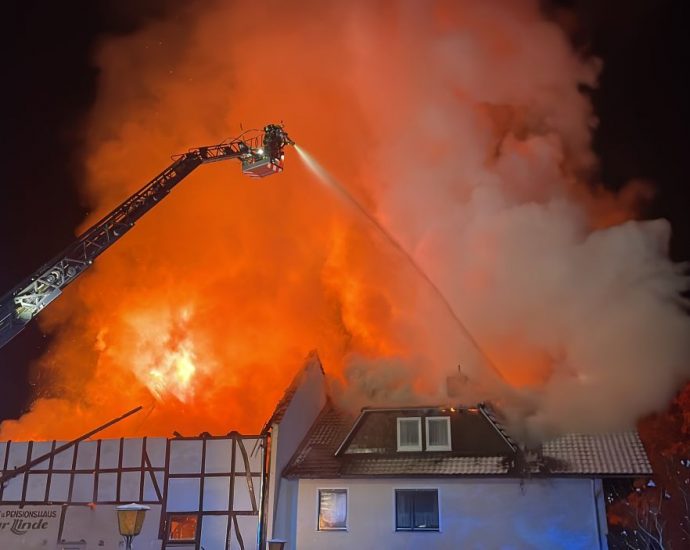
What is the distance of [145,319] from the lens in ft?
100

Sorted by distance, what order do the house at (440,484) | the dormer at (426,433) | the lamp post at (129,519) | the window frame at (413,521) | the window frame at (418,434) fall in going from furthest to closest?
the window frame at (418,434) < the dormer at (426,433) < the window frame at (413,521) < the house at (440,484) < the lamp post at (129,519)

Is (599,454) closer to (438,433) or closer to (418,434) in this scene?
(438,433)

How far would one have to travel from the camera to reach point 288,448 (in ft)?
68.5

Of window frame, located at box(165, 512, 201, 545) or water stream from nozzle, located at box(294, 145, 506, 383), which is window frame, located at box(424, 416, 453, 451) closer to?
water stream from nozzle, located at box(294, 145, 506, 383)

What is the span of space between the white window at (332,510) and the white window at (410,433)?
238 centimetres

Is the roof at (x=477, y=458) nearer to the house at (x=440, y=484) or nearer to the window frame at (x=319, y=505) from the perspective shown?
the house at (x=440, y=484)

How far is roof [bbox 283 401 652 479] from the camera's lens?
1841 centimetres

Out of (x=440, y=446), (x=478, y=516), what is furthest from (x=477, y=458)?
(x=478, y=516)

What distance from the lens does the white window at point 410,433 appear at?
2044 cm

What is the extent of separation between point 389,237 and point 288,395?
8.22m

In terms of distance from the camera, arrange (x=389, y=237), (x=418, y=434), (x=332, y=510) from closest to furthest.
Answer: (x=332, y=510) < (x=418, y=434) < (x=389, y=237)

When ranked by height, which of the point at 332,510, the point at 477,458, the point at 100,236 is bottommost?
the point at 332,510

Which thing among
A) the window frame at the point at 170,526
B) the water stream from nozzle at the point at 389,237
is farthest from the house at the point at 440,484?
the water stream from nozzle at the point at 389,237

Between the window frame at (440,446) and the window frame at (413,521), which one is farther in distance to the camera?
the window frame at (440,446)
